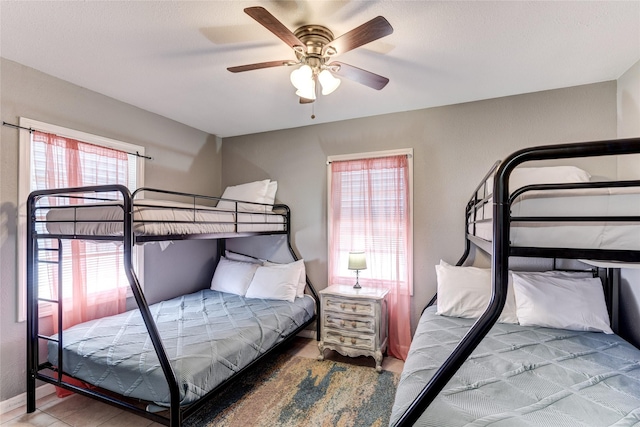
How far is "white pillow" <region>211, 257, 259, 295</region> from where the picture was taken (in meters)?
3.30

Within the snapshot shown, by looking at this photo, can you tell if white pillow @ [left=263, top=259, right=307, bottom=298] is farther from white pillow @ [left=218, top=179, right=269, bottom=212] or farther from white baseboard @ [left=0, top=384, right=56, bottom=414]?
white baseboard @ [left=0, top=384, right=56, bottom=414]

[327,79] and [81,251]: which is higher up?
[327,79]

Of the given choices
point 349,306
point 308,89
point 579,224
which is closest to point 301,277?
point 349,306

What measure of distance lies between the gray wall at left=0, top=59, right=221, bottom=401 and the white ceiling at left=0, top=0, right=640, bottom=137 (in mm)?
143

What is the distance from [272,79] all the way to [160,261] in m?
2.20

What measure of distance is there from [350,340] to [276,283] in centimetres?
95

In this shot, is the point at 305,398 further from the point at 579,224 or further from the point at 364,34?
the point at 364,34

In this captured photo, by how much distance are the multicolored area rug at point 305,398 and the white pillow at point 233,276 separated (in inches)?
35.0

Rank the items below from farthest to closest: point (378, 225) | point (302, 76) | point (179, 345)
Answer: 1. point (378, 225)
2. point (179, 345)
3. point (302, 76)

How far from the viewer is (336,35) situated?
1.81 meters

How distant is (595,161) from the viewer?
95.3 inches

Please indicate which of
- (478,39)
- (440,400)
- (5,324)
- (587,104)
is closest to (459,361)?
(440,400)

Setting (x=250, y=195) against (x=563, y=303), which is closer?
(x=563, y=303)

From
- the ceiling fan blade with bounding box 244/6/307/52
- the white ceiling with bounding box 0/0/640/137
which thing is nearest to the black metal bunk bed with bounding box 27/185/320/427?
the white ceiling with bounding box 0/0/640/137
